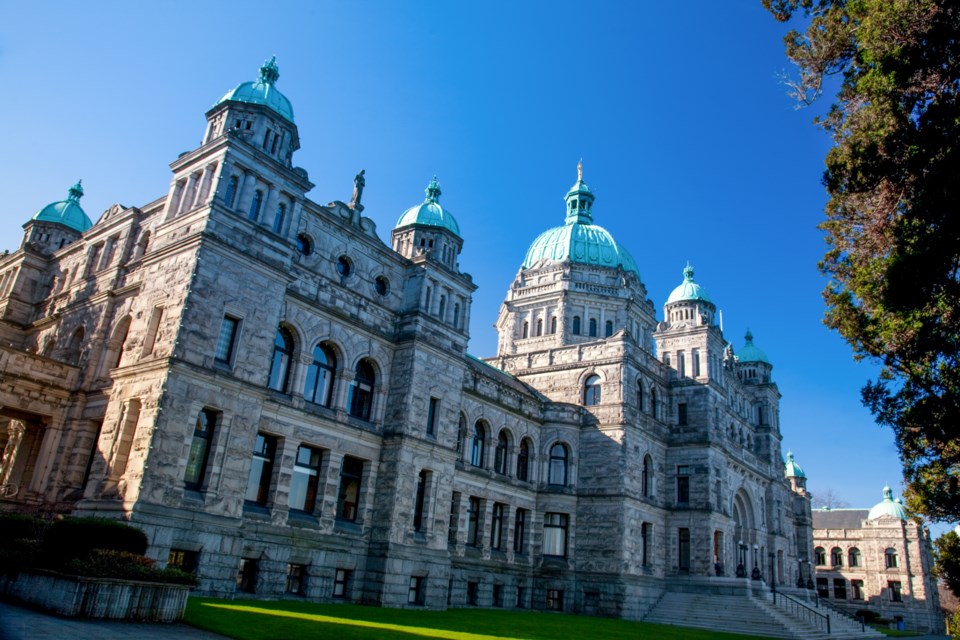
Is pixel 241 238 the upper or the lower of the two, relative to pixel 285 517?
upper

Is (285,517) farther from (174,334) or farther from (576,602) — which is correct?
(576,602)

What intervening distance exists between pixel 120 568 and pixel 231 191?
13790 mm

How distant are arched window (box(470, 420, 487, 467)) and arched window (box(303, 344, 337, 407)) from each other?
10694 millimetres

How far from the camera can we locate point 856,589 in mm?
83375

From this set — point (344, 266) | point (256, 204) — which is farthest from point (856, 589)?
point (256, 204)

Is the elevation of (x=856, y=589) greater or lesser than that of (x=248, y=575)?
greater

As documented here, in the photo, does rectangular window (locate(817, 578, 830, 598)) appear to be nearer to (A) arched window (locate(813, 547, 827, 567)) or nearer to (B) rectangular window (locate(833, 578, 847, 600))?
(B) rectangular window (locate(833, 578, 847, 600))

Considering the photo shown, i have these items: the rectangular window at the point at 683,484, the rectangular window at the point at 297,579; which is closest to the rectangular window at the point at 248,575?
the rectangular window at the point at 297,579

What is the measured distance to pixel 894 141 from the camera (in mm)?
18359

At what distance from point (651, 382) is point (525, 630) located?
25233 mm

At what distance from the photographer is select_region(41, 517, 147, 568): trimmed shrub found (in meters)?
15.6

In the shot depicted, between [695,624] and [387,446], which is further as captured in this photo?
[695,624]

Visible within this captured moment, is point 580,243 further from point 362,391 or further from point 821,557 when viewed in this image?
point 821,557

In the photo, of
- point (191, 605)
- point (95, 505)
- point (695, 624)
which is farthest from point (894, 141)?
point (695, 624)
